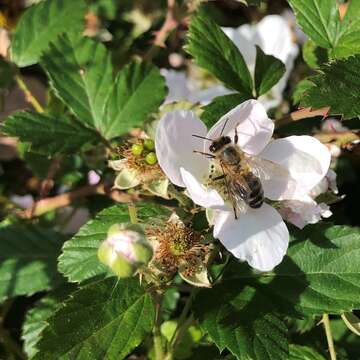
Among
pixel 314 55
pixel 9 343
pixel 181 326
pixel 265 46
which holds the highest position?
pixel 314 55

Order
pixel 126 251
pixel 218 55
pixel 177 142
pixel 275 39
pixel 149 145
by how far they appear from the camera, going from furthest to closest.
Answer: pixel 275 39
pixel 218 55
pixel 149 145
pixel 177 142
pixel 126 251

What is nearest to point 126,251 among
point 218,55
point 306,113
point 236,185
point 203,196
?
point 203,196

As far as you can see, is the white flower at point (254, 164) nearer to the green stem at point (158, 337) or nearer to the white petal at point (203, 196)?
the white petal at point (203, 196)

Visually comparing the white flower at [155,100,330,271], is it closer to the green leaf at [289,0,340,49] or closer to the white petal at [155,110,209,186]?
the white petal at [155,110,209,186]

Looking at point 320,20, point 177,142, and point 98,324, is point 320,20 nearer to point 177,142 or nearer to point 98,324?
point 177,142

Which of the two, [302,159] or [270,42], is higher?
[302,159]

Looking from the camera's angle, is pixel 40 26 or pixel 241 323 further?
pixel 40 26

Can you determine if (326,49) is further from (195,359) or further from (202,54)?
(195,359)
